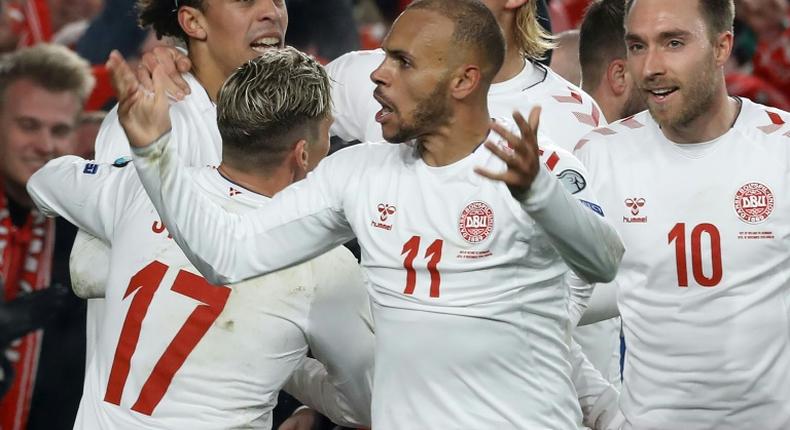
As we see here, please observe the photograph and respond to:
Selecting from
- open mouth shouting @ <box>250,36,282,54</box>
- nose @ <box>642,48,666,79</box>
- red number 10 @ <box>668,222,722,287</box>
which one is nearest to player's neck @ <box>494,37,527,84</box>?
nose @ <box>642,48,666,79</box>

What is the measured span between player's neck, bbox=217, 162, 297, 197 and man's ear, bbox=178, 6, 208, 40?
3.01 feet

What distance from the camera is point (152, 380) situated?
13.4ft

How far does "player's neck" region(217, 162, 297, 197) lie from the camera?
416 centimetres

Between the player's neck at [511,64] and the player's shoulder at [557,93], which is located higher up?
the player's neck at [511,64]

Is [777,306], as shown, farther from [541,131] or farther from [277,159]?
[277,159]

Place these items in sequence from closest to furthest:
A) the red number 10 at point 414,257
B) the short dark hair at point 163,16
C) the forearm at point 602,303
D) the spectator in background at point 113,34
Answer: the red number 10 at point 414,257 → the forearm at point 602,303 → the short dark hair at point 163,16 → the spectator in background at point 113,34

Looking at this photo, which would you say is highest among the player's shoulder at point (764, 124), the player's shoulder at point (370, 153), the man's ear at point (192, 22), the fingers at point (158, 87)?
the man's ear at point (192, 22)

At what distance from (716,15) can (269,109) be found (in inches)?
56.0

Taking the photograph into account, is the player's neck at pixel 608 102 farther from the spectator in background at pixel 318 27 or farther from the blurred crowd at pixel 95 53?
the spectator in background at pixel 318 27

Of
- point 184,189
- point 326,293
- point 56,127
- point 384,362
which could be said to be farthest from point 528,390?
point 56,127

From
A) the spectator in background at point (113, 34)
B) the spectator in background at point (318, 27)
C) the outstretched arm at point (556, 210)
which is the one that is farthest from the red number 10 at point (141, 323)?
the spectator in background at point (113, 34)

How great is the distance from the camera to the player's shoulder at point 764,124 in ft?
14.6

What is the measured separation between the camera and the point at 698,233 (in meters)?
4.42

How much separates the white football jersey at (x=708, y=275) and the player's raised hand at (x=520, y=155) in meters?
1.17
